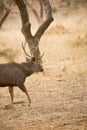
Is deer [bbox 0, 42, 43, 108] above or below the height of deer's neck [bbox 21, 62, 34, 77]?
above

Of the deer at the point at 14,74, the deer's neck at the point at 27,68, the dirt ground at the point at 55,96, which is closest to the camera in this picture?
the dirt ground at the point at 55,96

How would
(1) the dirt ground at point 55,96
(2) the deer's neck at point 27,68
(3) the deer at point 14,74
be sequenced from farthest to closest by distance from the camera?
(2) the deer's neck at point 27,68, (3) the deer at point 14,74, (1) the dirt ground at point 55,96

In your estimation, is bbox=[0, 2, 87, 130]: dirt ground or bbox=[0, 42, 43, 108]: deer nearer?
bbox=[0, 2, 87, 130]: dirt ground

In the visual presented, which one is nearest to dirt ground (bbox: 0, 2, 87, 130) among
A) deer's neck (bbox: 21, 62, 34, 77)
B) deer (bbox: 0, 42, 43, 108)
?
deer (bbox: 0, 42, 43, 108)

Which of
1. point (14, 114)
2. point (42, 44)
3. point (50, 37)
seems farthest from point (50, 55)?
point (14, 114)

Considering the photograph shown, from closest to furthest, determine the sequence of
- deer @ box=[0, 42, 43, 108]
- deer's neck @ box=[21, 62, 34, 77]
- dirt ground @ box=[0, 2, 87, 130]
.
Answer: dirt ground @ box=[0, 2, 87, 130] < deer @ box=[0, 42, 43, 108] < deer's neck @ box=[21, 62, 34, 77]

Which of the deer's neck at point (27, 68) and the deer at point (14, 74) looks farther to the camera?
the deer's neck at point (27, 68)

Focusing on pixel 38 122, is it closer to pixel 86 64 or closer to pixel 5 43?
pixel 86 64

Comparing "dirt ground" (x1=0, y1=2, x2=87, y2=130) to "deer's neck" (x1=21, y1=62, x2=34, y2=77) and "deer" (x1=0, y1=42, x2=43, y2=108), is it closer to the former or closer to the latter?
"deer" (x1=0, y1=42, x2=43, y2=108)

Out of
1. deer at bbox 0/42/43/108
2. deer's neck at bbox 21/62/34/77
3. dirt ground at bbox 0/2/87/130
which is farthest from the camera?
deer's neck at bbox 21/62/34/77

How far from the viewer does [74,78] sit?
48.3 ft

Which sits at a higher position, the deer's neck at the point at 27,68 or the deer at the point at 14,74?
the deer at the point at 14,74

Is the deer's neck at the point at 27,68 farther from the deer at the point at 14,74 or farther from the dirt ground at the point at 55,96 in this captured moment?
the dirt ground at the point at 55,96

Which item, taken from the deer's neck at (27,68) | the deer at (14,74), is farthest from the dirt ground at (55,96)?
the deer's neck at (27,68)
